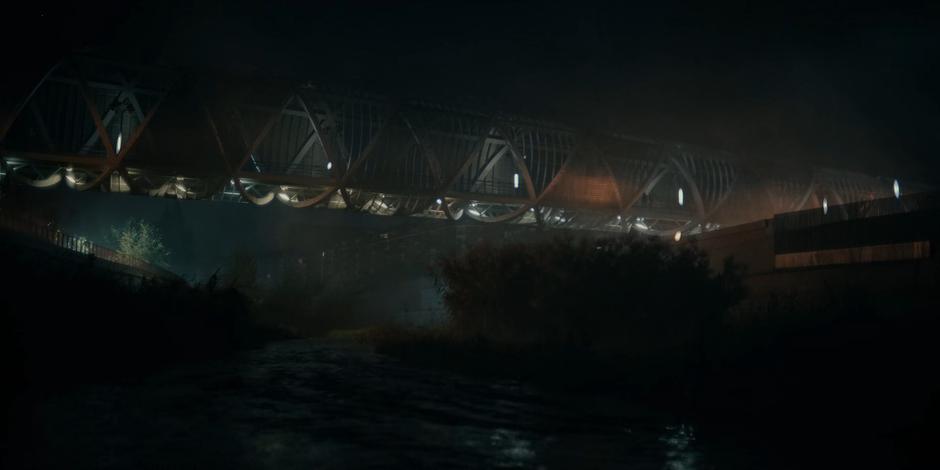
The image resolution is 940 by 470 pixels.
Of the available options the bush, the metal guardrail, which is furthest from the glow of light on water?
the metal guardrail

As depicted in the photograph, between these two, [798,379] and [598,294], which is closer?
[798,379]

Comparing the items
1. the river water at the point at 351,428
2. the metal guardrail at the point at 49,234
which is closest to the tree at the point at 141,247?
the metal guardrail at the point at 49,234

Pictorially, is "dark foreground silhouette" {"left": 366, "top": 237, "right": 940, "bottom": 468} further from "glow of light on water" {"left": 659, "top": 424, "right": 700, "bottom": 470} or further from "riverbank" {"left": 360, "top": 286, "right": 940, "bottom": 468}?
"glow of light on water" {"left": 659, "top": 424, "right": 700, "bottom": 470}

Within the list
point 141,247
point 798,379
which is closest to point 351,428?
point 798,379

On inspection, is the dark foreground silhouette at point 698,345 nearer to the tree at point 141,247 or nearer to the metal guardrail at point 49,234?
the metal guardrail at point 49,234

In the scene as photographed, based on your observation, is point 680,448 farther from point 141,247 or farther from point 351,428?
point 141,247

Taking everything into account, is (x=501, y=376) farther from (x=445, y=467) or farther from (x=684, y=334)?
(x=445, y=467)
